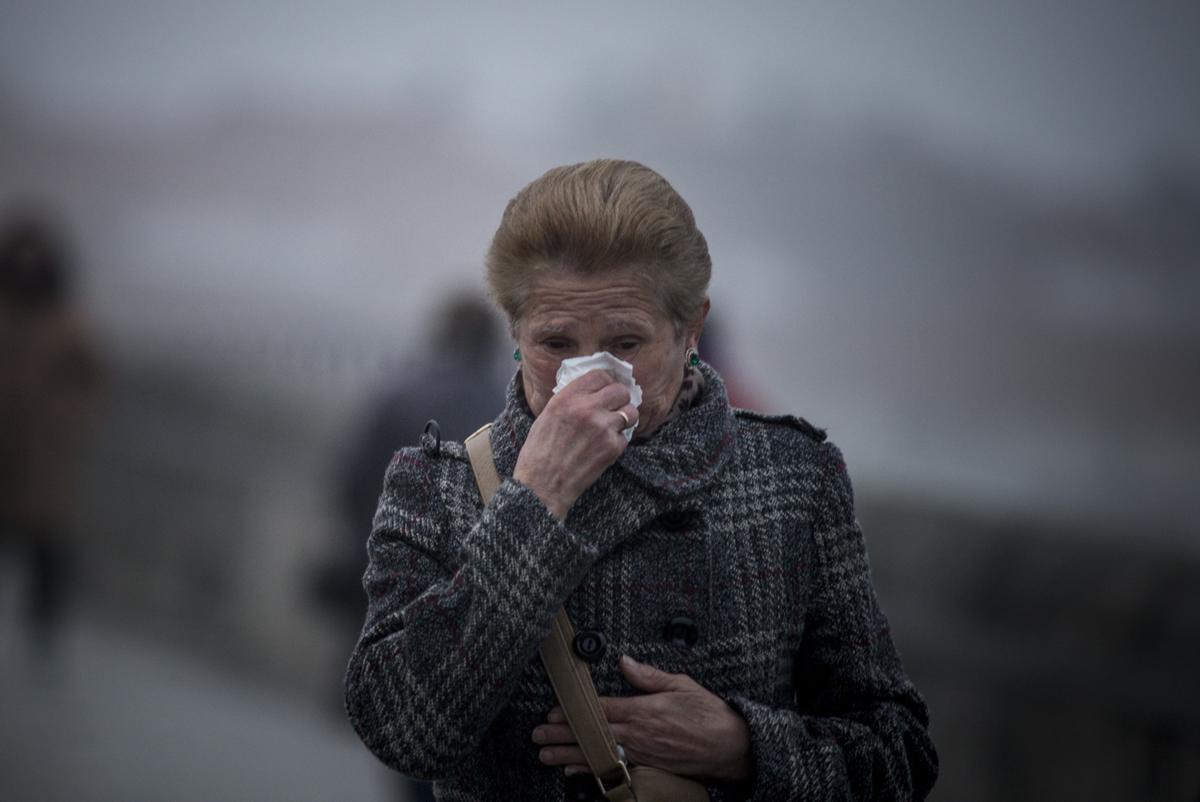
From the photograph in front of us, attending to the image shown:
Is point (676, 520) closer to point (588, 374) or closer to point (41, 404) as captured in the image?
point (588, 374)

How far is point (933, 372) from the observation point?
3824 mm

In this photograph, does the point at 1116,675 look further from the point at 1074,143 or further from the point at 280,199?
the point at 280,199

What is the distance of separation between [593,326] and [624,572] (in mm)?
334

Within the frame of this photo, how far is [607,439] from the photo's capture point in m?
1.57

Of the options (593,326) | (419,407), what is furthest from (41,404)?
(593,326)

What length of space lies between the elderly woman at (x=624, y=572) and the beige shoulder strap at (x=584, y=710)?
0.03 m

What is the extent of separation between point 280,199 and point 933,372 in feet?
6.76

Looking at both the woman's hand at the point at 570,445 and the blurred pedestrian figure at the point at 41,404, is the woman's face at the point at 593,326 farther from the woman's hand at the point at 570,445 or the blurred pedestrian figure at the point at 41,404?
the blurred pedestrian figure at the point at 41,404

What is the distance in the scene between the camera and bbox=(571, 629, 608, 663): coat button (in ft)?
5.19

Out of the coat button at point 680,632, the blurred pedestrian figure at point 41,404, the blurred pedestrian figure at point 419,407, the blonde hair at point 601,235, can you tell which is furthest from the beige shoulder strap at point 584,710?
the blurred pedestrian figure at point 41,404

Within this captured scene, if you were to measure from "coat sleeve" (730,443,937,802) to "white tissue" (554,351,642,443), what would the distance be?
0.35m

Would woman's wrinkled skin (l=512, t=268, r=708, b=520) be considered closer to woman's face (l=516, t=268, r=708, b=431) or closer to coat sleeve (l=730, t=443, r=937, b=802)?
woman's face (l=516, t=268, r=708, b=431)

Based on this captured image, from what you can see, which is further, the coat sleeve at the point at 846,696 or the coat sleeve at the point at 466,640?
the coat sleeve at the point at 846,696

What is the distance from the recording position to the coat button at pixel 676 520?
1697 mm
